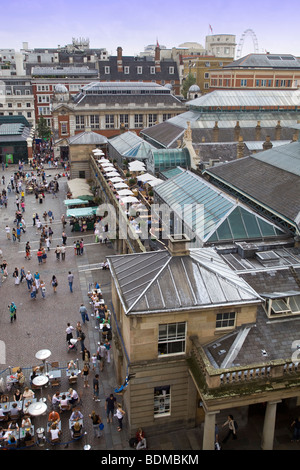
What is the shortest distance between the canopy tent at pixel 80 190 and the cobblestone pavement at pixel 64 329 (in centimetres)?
377

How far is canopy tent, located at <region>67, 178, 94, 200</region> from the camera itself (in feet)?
168

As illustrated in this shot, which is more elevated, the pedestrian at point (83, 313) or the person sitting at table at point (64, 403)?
the pedestrian at point (83, 313)

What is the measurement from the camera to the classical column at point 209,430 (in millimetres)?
16234

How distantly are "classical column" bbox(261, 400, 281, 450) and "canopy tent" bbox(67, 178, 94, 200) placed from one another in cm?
3789

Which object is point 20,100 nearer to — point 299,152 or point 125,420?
point 299,152

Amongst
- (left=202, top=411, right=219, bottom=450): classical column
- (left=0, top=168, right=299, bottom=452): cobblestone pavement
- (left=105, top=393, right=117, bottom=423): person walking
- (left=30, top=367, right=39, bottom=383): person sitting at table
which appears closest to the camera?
(left=202, top=411, right=219, bottom=450): classical column

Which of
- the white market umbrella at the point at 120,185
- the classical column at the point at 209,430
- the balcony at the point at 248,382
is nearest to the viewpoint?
the balcony at the point at 248,382

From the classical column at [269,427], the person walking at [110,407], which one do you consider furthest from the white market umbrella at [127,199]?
the classical column at [269,427]

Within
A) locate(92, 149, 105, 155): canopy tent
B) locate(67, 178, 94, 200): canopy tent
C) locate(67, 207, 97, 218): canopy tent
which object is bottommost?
locate(67, 207, 97, 218): canopy tent

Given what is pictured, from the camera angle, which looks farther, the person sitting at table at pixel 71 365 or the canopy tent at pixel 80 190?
the canopy tent at pixel 80 190

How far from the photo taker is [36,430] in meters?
19.5

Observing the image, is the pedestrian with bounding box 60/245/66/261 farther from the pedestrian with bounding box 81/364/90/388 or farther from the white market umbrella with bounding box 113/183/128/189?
the pedestrian with bounding box 81/364/90/388

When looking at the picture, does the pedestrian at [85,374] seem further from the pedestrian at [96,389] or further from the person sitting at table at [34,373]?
the person sitting at table at [34,373]

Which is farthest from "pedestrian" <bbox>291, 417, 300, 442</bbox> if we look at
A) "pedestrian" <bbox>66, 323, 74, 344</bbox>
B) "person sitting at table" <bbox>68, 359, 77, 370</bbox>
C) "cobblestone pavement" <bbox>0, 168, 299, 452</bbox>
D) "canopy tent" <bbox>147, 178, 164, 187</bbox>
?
"canopy tent" <bbox>147, 178, 164, 187</bbox>
